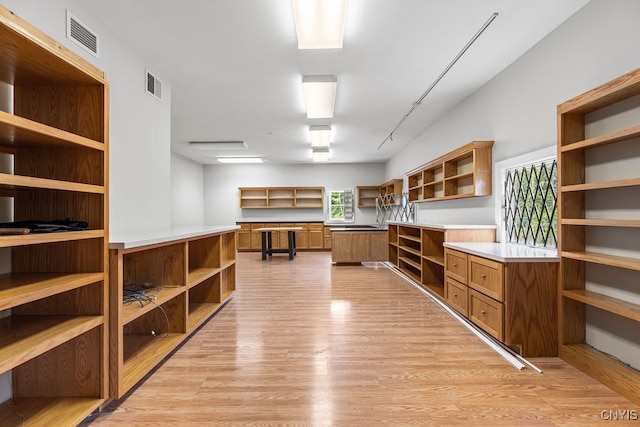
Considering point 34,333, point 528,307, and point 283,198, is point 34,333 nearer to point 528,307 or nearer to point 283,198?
point 528,307

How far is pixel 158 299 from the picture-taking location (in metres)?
2.27

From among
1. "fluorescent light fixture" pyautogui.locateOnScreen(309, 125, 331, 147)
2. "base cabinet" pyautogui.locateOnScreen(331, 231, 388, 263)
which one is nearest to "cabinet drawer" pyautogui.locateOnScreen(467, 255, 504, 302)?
"base cabinet" pyautogui.locateOnScreen(331, 231, 388, 263)

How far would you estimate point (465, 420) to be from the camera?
1.68 m

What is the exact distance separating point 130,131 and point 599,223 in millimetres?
4052

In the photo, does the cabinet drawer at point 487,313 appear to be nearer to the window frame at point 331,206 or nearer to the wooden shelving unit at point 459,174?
the wooden shelving unit at point 459,174

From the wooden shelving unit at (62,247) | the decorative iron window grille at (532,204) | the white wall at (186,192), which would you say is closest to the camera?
the wooden shelving unit at (62,247)

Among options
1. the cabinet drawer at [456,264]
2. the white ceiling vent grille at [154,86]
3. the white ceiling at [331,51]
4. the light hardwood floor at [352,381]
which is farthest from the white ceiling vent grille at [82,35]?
the cabinet drawer at [456,264]

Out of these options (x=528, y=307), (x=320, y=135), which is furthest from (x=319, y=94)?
(x=528, y=307)

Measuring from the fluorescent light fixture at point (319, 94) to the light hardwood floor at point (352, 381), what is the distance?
2.86m

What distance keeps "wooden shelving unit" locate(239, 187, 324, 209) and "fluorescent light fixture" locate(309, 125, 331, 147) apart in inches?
126

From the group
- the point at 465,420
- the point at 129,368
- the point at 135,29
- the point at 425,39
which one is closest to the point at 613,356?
the point at 465,420

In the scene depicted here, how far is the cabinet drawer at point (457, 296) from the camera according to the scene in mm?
3156

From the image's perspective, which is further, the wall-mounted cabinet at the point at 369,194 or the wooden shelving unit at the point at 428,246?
the wall-mounted cabinet at the point at 369,194

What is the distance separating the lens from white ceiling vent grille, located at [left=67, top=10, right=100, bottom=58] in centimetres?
235
